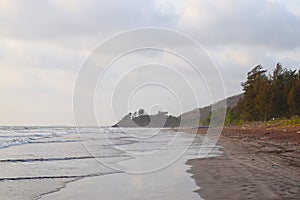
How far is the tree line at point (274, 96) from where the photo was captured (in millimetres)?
63094

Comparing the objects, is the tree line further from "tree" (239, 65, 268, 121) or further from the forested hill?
the forested hill

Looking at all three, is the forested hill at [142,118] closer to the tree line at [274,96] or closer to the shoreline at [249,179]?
the shoreline at [249,179]

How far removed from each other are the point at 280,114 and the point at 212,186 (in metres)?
62.2

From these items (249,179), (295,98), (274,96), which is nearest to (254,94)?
(274,96)

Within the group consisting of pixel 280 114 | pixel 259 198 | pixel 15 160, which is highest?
pixel 280 114

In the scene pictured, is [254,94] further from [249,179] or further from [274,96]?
[249,179]

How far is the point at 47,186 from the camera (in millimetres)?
12344

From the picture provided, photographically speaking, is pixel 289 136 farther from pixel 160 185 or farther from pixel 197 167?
pixel 160 185

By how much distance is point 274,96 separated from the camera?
227 feet

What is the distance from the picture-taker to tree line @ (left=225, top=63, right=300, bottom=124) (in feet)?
207

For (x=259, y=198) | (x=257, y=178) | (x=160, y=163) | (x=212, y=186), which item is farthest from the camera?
(x=160, y=163)

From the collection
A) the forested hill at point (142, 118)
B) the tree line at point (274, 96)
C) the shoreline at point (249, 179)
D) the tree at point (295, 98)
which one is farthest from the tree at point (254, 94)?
the shoreline at point (249, 179)

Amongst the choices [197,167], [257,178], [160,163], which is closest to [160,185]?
[257,178]

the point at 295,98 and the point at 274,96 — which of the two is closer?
the point at 295,98
